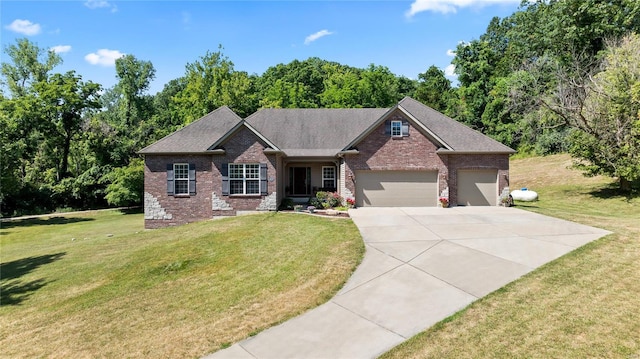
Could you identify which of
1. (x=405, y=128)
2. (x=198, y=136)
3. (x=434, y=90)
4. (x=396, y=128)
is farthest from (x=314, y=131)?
(x=434, y=90)

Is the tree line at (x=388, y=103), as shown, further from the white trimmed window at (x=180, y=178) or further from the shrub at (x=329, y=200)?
the shrub at (x=329, y=200)

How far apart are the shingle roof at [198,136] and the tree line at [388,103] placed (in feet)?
35.4

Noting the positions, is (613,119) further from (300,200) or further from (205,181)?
(205,181)

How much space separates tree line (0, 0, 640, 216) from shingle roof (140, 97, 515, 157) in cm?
829

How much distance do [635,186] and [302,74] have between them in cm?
4925

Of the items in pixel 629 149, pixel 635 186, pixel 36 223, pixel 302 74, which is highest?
pixel 302 74

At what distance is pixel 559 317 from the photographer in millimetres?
6336

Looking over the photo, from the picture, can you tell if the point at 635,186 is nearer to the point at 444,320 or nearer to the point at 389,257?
the point at 389,257

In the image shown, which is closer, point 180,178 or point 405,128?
point 405,128

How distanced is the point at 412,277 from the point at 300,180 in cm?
1438

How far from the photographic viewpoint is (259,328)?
21.5 feet

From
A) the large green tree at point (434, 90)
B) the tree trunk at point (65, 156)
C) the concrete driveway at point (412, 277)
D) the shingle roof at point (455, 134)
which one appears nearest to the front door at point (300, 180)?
the shingle roof at point (455, 134)

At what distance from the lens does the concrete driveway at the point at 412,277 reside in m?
6.04

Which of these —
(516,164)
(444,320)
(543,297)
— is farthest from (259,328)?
(516,164)
